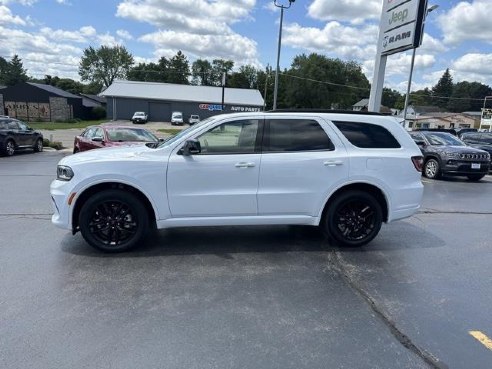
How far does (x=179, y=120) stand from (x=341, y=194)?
5076 centimetres

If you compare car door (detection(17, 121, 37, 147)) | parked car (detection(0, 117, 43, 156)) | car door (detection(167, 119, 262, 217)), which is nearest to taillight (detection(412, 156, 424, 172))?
car door (detection(167, 119, 262, 217))

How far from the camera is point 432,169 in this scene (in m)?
13.4

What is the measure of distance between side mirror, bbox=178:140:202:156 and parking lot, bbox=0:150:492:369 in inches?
51.2

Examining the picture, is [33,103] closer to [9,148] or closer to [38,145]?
[38,145]

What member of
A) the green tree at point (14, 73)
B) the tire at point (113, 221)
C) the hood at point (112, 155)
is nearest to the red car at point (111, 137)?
the hood at point (112, 155)

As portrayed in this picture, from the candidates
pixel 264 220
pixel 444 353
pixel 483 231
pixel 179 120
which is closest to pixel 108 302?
pixel 264 220

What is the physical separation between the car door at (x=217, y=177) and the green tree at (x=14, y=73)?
126m

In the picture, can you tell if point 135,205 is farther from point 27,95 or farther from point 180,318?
point 27,95

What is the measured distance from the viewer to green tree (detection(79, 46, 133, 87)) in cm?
10694

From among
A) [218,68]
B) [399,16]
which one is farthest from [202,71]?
[399,16]

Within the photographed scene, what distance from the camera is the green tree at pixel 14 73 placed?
11088cm

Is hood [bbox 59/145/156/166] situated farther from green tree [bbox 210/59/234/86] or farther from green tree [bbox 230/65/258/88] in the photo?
green tree [bbox 210/59/234/86]

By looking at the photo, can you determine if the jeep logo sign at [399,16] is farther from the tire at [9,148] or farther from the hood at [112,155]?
the tire at [9,148]

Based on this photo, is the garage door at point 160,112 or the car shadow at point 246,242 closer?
the car shadow at point 246,242
